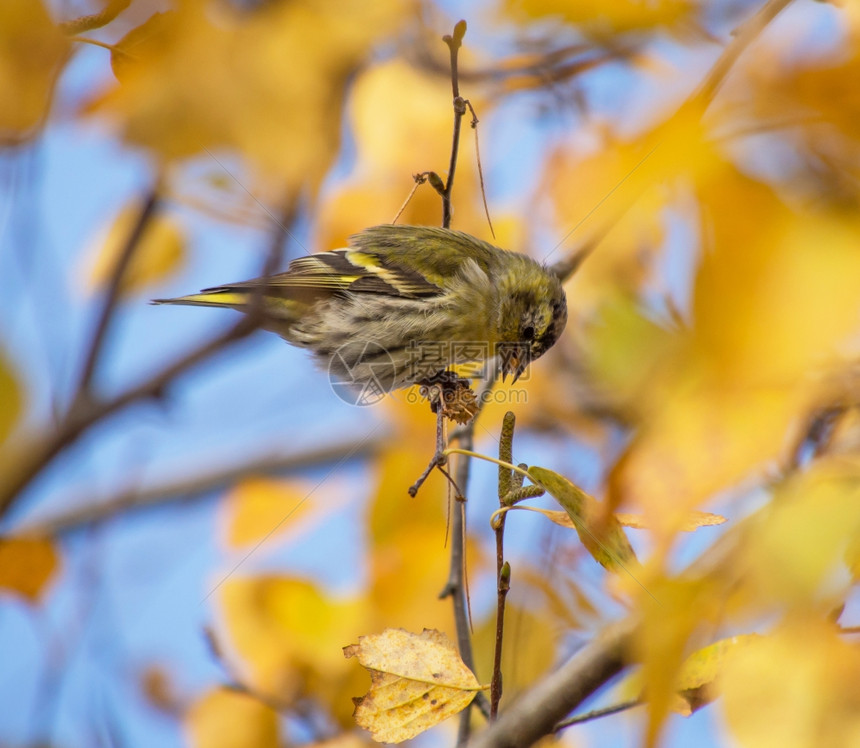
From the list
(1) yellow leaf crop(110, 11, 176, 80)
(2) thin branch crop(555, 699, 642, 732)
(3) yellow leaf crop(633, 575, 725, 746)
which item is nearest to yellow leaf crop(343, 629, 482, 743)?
(2) thin branch crop(555, 699, 642, 732)

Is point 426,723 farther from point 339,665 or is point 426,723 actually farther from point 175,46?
point 175,46

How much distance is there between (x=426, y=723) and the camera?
3.45 ft

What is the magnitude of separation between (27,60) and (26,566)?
994 mm

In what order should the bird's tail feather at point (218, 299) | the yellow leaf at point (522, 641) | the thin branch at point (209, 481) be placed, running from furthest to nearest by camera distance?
the thin branch at point (209, 481) → the bird's tail feather at point (218, 299) → the yellow leaf at point (522, 641)

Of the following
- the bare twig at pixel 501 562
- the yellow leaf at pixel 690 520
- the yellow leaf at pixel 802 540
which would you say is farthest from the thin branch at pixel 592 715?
the yellow leaf at pixel 802 540

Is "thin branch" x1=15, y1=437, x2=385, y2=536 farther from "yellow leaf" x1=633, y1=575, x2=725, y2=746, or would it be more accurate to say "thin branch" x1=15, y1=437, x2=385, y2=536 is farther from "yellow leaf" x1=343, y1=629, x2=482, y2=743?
"yellow leaf" x1=633, y1=575, x2=725, y2=746

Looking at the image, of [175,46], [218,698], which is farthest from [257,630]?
[175,46]

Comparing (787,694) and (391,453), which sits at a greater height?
(391,453)

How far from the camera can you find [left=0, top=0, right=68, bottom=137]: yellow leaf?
44.4 inches

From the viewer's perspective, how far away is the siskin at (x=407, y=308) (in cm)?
240

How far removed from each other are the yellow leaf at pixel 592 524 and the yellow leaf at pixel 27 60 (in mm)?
886

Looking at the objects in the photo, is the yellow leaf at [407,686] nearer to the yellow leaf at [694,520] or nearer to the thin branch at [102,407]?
the yellow leaf at [694,520]

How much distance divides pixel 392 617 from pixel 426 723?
0.76 metres

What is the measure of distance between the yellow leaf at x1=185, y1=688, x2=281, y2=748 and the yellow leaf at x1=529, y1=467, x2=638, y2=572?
106 cm
